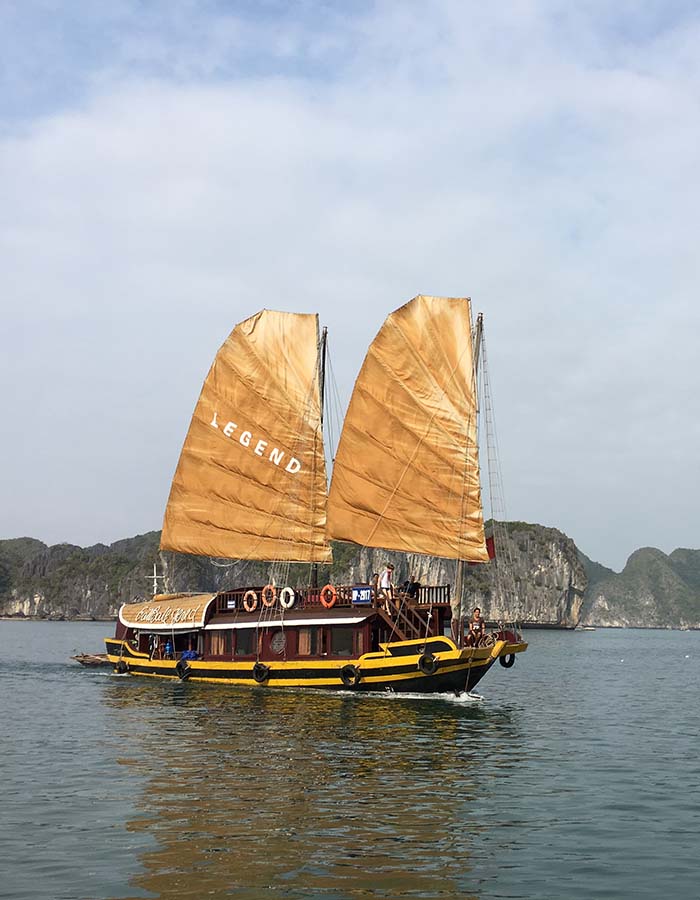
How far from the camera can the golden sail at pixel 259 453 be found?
143 feet

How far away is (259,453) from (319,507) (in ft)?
11.3

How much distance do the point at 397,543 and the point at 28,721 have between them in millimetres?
15418

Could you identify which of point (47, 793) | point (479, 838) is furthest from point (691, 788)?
point (47, 793)

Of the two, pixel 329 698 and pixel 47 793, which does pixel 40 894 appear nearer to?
pixel 47 793

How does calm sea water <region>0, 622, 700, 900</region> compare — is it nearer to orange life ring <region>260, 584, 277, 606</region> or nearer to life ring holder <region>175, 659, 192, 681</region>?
orange life ring <region>260, 584, 277, 606</region>

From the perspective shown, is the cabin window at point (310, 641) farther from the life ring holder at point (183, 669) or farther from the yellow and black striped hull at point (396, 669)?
the life ring holder at point (183, 669)

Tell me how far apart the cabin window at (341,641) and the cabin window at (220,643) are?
489 centimetres

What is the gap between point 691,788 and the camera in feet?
68.7

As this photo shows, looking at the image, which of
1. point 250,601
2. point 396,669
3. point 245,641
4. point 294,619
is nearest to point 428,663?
point 396,669

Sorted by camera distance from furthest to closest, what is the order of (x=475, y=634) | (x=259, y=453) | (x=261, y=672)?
(x=259, y=453) → (x=261, y=672) → (x=475, y=634)

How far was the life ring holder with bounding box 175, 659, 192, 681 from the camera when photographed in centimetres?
3928

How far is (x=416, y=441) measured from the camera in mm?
38906

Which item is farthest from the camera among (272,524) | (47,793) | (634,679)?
(634,679)

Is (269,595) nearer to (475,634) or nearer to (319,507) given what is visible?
(319,507)
